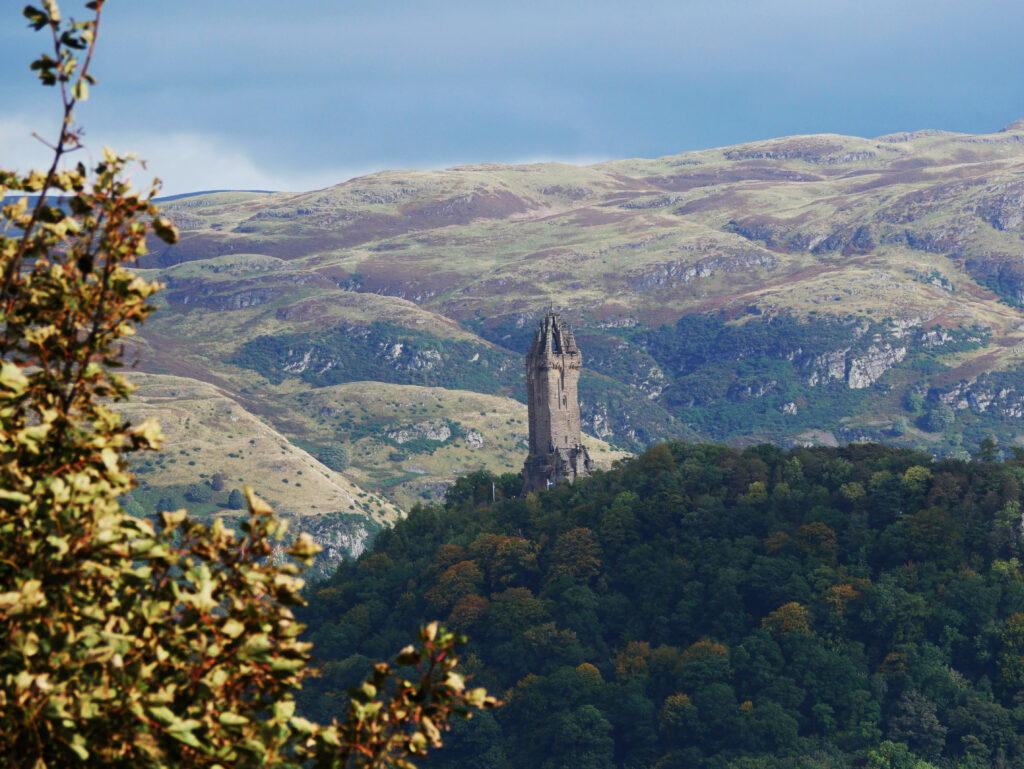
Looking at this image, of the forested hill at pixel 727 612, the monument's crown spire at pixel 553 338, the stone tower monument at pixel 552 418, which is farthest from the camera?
the monument's crown spire at pixel 553 338

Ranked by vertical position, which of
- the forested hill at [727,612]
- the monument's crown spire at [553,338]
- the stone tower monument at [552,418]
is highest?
the monument's crown spire at [553,338]

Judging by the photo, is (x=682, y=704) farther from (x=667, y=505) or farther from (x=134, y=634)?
(x=134, y=634)

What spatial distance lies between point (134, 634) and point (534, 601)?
97.1 metres

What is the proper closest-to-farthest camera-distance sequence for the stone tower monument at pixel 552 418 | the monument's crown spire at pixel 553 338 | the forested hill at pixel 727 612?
the forested hill at pixel 727 612 → the stone tower monument at pixel 552 418 → the monument's crown spire at pixel 553 338

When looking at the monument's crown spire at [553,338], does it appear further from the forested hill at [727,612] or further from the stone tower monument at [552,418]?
the forested hill at [727,612]

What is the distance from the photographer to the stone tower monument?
403 ft

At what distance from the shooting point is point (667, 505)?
368 ft

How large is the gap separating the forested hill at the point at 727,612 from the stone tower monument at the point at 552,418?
3314 millimetres

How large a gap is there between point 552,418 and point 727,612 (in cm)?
2779

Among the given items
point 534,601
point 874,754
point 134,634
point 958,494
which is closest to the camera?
point 134,634

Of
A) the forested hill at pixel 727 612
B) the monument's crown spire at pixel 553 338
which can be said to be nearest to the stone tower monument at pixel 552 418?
the monument's crown spire at pixel 553 338

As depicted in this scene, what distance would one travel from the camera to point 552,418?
123562 millimetres

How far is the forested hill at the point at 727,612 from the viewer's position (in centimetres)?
9031

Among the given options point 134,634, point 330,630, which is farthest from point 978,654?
point 134,634
